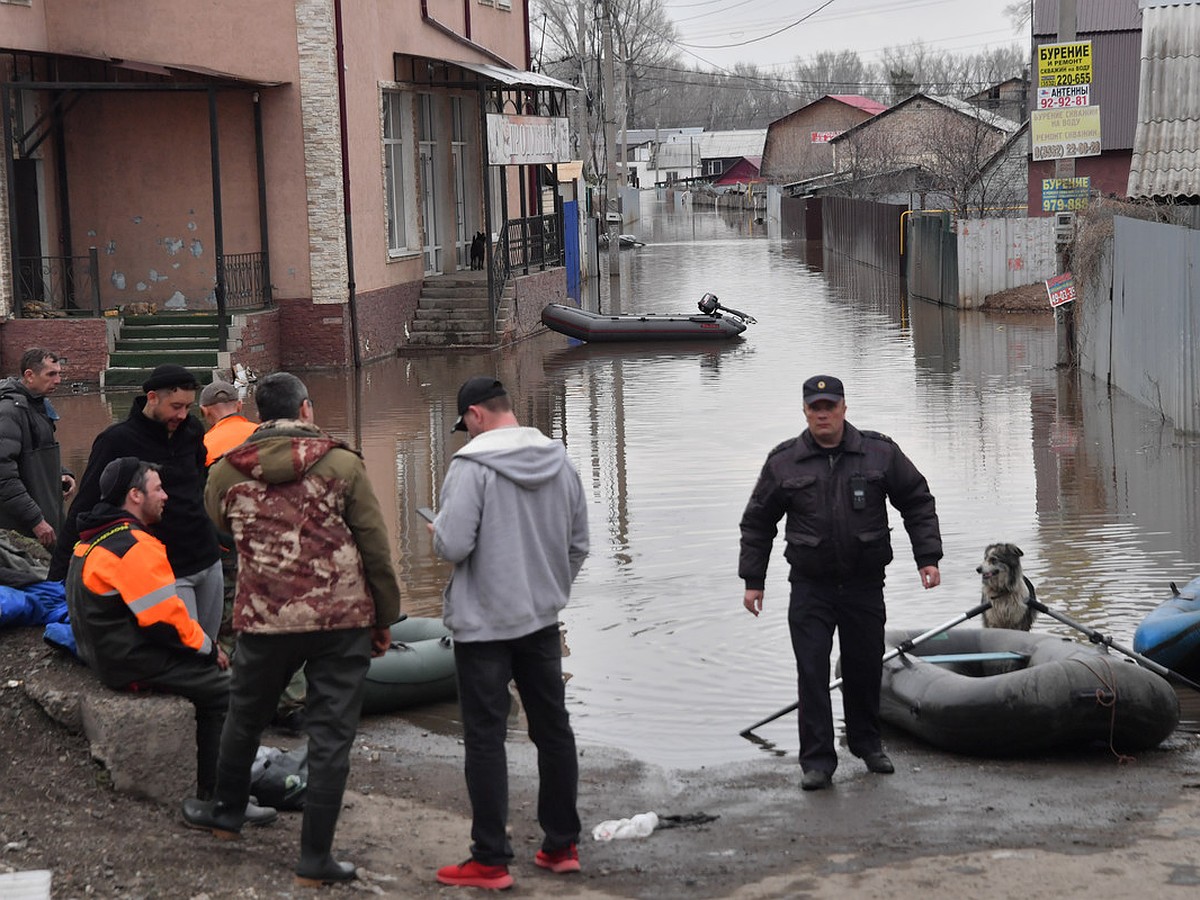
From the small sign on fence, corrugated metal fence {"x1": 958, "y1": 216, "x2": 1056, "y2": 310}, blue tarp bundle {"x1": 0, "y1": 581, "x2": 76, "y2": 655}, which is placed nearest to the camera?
blue tarp bundle {"x1": 0, "y1": 581, "x2": 76, "y2": 655}

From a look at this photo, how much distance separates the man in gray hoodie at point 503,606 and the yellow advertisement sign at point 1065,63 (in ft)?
52.8

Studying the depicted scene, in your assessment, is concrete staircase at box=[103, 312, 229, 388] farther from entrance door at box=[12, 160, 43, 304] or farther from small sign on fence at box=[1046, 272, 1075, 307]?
small sign on fence at box=[1046, 272, 1075, 307]

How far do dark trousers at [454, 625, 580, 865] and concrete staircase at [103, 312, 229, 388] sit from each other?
1759 centimetres

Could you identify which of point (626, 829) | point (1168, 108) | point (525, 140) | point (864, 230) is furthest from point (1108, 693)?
point (864, 230)

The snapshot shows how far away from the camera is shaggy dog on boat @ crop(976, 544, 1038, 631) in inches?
345

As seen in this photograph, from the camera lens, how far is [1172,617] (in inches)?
341

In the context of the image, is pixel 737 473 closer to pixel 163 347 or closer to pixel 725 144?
pixel 163 347

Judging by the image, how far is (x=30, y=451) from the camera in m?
9.29

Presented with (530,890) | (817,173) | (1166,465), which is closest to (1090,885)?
(530,890)

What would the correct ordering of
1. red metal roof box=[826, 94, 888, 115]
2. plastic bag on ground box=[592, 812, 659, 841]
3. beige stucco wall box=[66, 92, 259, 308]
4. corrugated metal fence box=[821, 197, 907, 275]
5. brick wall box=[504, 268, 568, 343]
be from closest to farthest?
plastic bag on ground box=[592, 812, 659, 841] < beige stucco wall box=[66, 92, 259, 308] < brick wall box=[504, 268, 568, 343] < corrugated metal fence box=[821, 197, 907, 275] < red metal roof box=[826, 94, 888, 115]

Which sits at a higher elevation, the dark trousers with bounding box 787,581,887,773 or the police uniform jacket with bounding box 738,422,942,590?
the police uniform jacket with bounding box 738,422,942,590

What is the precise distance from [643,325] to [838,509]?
2109 centimetres

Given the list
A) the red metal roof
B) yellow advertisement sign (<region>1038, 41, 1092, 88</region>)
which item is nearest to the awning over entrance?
yellow advertisement sign (<region>1038, 41, 1092, 88</region>)

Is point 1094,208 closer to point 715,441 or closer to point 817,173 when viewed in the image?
point 715,441
